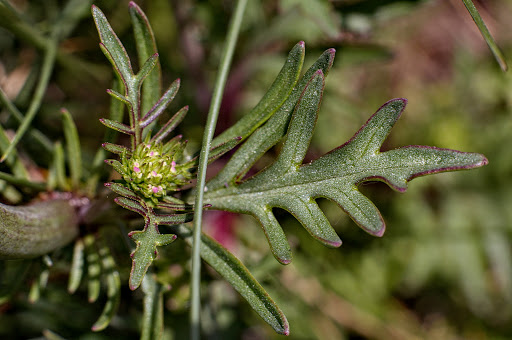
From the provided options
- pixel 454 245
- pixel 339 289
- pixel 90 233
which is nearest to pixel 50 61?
pixel 90 233

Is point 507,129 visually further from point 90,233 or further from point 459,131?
point 90,233

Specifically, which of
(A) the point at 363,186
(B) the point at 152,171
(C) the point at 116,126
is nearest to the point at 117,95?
(C) the point at 116,126

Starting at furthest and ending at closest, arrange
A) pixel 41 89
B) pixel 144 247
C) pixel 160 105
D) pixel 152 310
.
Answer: pixel 41 89, pixel 152 310, pixel 160 105, pixel 144 247

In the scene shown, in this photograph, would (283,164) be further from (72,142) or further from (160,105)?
(72,142)

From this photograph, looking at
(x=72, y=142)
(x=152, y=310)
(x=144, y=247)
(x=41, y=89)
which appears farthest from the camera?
(x=41, y=89)

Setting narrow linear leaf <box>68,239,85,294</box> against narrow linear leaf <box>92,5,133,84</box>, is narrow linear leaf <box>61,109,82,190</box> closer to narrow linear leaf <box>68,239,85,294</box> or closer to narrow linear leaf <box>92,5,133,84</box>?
narrow linear leaf <box>68,239,85,294</box>

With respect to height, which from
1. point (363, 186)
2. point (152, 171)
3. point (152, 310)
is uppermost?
point (363, 186)

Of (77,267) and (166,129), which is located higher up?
(166,129)

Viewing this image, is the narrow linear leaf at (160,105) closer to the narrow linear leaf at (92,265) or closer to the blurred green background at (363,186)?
the narrow linear leaf at (92,265)
